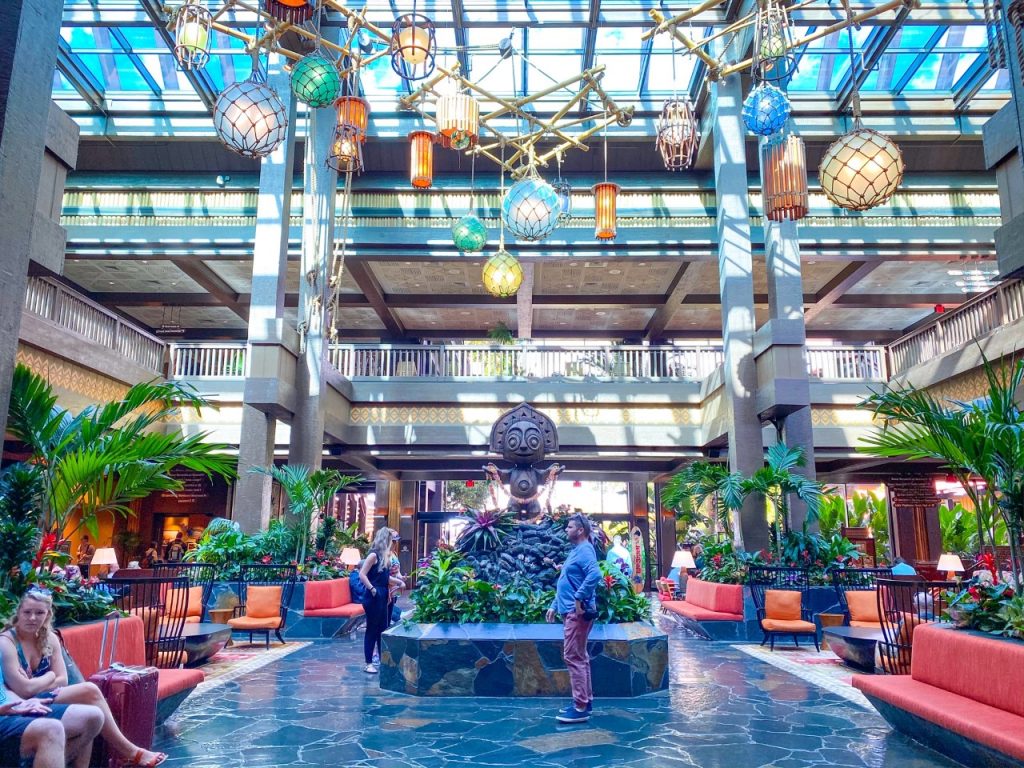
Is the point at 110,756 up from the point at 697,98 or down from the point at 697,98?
down

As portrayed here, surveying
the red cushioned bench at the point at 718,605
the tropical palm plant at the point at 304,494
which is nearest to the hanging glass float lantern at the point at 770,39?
the red cushioned bench at the point at 718,605

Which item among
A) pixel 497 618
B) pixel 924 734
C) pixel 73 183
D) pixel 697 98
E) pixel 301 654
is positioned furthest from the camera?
pixel 73 183

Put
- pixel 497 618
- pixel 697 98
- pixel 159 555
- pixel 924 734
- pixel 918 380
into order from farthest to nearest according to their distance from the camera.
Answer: pixel 159 555 → pixel 697 98 → pixel 918 380 → pixel 497 618 → pixel 924 734

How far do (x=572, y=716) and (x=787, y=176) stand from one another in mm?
4460

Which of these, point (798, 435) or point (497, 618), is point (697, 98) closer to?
point (798, 435)

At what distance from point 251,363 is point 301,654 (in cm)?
493

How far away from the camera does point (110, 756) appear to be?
3.58 metres

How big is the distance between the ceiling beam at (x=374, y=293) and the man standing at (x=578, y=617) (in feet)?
37.8

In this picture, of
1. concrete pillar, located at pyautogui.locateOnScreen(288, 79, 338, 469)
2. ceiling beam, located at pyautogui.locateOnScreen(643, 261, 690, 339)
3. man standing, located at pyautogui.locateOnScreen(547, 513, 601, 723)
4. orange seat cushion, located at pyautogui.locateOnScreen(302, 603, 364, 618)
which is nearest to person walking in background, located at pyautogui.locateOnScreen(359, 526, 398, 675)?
man standing, located at pyautogui.locateOnScreen(547, 513, 601, 723)

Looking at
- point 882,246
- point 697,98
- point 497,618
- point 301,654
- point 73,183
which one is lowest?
point 301,654

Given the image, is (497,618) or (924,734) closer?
(924,734)

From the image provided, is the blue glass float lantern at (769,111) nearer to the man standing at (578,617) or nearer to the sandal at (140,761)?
the man standing at (578,617)

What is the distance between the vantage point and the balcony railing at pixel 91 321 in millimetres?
10859

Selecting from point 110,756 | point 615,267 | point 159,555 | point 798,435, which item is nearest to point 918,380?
point 798,435
